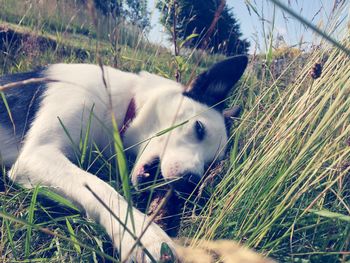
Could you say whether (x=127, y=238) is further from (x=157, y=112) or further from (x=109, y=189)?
(x=157, y=112)

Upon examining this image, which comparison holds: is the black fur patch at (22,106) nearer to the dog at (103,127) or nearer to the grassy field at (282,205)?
the dog at (103,127)

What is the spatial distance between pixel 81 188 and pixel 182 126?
0.67 meters

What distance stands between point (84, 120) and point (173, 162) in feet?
1.69

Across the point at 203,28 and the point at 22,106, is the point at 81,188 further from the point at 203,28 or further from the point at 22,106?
the point at 203,28

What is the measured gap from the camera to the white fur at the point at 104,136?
1.49m

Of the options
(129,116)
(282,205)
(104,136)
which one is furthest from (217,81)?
(282,205)

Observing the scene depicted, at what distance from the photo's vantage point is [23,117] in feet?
6.48

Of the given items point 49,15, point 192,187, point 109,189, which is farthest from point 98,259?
point 49,15

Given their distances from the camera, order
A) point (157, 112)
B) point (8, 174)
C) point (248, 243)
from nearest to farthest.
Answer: point (248, 243)
point (8, 174)
point (157, 112)

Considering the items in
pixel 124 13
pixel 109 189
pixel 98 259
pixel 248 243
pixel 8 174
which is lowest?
pixel 8 174

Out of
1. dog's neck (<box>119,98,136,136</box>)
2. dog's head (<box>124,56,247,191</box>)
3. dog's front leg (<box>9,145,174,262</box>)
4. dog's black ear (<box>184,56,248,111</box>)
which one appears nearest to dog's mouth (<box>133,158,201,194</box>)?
dog's head (<box>124,56,247,191</box>)

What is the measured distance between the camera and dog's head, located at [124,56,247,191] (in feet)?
6.05

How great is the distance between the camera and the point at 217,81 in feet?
→ 7.31

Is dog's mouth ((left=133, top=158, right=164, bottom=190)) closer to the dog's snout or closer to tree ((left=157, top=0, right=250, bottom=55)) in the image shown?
the dog's snout
